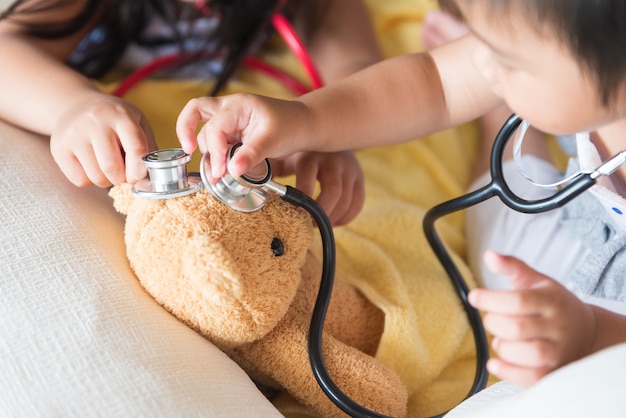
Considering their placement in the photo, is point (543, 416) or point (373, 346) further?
point (373, 346)

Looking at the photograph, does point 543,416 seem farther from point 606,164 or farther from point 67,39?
point 67,39

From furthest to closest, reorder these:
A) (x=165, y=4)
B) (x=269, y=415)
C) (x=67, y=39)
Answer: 1. (x=165, y=4)
2. (x=67, y=39)
3. (x=269, y=415)

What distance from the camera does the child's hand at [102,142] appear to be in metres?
0.64

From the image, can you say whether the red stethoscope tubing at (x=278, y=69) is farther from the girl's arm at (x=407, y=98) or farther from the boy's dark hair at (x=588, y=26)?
the boy's dark hair at (x=588, y=26)

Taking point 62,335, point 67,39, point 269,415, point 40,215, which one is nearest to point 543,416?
point 269,415

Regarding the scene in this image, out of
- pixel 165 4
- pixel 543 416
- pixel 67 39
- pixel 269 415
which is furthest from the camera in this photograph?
pixel 165 4

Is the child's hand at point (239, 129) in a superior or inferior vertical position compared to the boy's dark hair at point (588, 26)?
inferior

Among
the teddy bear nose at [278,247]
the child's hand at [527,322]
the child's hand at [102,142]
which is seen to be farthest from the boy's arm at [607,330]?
the child's hand at [102,142]

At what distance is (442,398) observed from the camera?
745mm

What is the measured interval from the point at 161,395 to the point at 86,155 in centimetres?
26

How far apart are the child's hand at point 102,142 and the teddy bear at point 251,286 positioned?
0.08ft

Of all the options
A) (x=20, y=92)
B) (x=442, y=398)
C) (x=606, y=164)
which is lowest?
(x=442, y=398)

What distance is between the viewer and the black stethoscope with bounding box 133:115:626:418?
22.7 inches

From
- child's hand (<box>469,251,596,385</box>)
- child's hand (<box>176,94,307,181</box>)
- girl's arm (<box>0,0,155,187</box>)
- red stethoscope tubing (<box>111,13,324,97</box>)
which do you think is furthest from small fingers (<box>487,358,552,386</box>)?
red stethoscope tubing (<box>111,13,324,97</box>)
